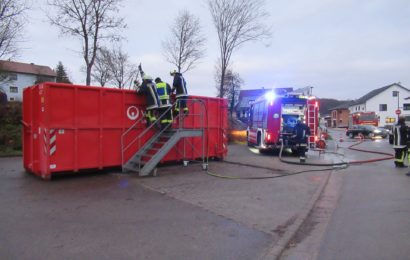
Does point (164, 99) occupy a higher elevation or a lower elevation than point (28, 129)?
higher

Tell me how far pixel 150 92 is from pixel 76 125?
7.80ft

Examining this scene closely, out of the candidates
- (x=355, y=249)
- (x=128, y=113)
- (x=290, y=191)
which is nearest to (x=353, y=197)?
(x=290, y=191)

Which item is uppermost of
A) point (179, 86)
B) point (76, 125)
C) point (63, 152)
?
point (179, 86)

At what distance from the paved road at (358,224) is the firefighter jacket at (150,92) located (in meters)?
5.44

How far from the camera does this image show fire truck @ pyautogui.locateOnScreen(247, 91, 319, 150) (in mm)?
16594

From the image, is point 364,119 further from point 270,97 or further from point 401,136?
point 401,136

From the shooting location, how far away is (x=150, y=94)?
1080 cm

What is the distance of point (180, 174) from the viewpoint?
10.6 meters

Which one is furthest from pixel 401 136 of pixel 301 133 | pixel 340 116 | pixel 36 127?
pixel 340 116

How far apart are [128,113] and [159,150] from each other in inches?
62.1

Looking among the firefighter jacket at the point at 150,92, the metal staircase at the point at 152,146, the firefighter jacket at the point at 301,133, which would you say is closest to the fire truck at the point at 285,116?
the firefighter jacket at the point at 301,133

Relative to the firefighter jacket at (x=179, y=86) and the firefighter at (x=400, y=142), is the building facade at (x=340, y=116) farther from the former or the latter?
the firefighter jacket at (x=179, y=86)

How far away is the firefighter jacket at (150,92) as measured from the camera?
10672 millimetres

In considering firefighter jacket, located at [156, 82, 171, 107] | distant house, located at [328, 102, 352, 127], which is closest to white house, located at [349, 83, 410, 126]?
distant house, located at [328, 102, 352, 127]
